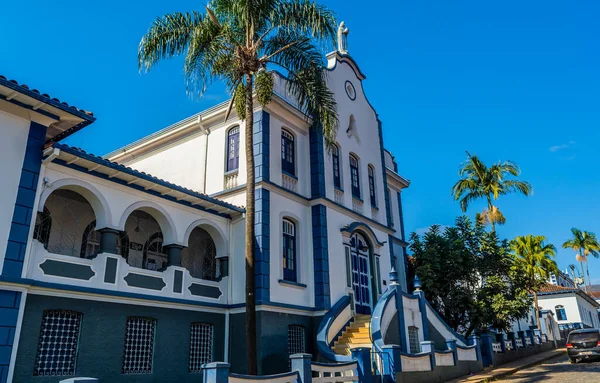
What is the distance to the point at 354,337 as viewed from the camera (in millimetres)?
16812

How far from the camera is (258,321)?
49.3 feet

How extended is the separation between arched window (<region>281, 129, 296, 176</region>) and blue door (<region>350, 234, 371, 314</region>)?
13.4ft

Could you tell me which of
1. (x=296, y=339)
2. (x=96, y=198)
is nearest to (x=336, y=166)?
(x=296, y=339)

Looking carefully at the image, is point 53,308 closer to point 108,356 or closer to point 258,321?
point 108,356

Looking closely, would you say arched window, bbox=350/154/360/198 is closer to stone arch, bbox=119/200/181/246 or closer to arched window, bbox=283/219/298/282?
arched window, bbox=283/219/298/282

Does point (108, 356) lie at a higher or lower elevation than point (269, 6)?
lower

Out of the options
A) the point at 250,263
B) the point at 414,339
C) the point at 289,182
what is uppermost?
the point at 289,182

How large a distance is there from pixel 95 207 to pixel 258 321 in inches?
231

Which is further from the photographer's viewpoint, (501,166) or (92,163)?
(501,166)

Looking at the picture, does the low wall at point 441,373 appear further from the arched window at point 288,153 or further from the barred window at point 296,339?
the arched window at point 288,153

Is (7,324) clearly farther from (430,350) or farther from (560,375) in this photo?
(560,375)

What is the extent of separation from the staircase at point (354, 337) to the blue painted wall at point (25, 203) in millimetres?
10025

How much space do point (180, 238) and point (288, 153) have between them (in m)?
5.66

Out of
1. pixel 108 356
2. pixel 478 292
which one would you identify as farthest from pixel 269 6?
pixel 478 292
